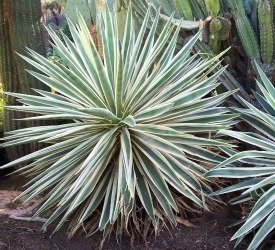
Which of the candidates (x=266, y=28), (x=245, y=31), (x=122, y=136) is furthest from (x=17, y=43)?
(x=266, y=28)

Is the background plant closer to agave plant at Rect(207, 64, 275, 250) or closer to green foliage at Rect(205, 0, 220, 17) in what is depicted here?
green foliage at Rect(205, 0, 220, 17)

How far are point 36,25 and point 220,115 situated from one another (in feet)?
6.47

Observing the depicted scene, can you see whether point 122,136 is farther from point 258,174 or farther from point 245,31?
point 245,31

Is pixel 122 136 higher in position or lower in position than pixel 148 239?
higher

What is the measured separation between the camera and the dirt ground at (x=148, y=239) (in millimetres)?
3418

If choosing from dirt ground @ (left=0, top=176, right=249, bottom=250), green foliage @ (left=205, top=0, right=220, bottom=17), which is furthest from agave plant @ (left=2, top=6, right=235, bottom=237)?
green foliage @ (left=205, top=0, right=220, bottom=17)

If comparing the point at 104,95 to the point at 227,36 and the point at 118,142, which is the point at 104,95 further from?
the point at 227,36

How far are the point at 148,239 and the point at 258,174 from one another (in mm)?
850

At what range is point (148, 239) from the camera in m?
3.45

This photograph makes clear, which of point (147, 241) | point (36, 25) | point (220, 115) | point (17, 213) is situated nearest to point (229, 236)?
point (147, 241)

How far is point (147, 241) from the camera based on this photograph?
11.2 feet

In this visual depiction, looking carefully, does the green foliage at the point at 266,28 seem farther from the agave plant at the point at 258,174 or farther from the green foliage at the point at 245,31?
the agave plant at the point at 258,174

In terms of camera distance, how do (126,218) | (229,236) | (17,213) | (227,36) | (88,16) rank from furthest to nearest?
(88,16)
(227,36)
(17,213)
(229,236)
(126,218)

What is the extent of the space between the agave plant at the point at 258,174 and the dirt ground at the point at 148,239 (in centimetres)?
20
